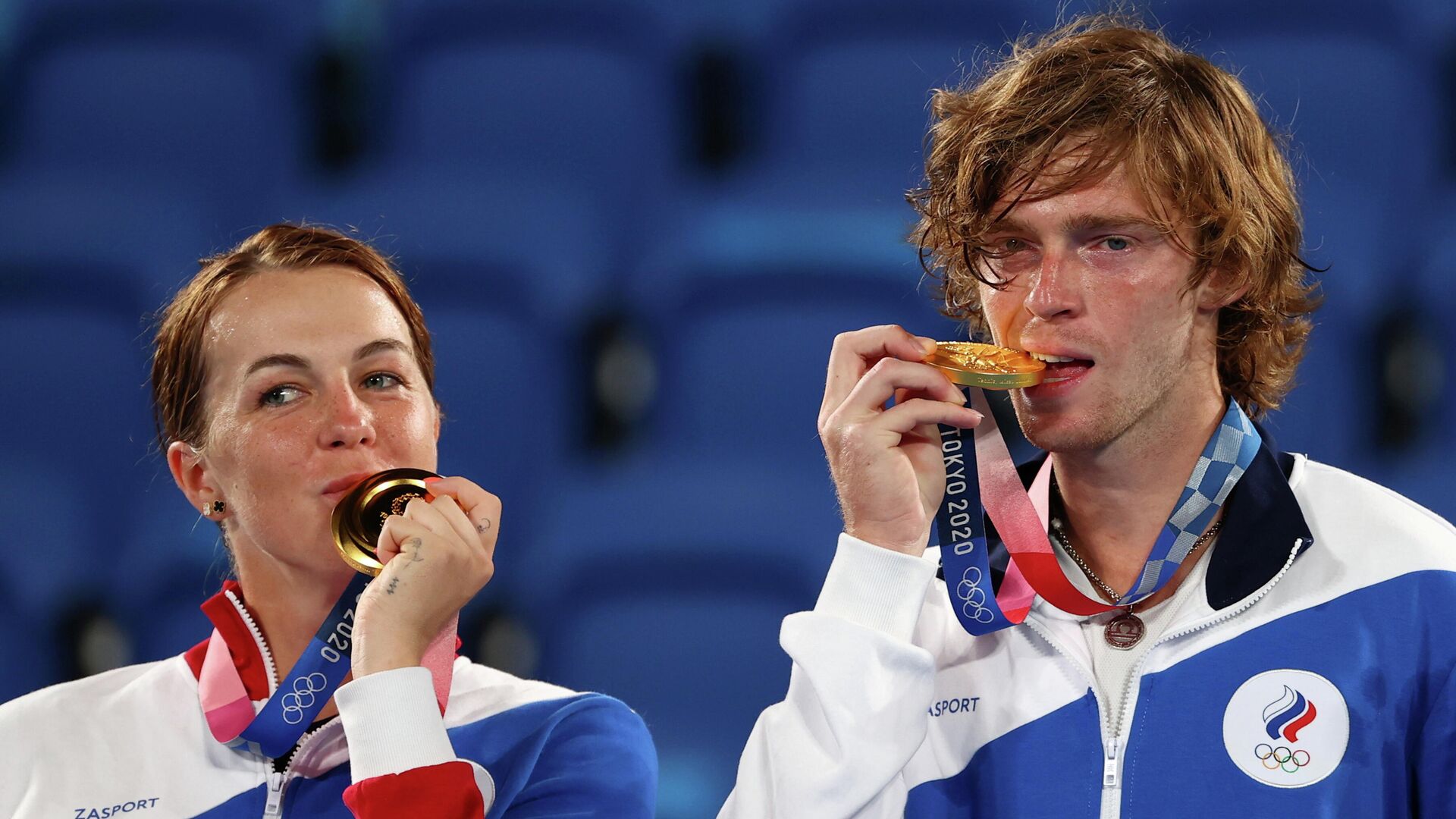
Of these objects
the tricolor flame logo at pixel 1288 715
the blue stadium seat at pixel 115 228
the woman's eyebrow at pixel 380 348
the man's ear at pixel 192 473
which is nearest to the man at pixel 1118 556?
the tricolor flame logo at pixel 1288 715

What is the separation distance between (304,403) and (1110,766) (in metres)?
1.17

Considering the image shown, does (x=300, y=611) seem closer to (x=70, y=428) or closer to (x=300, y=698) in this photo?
(x=300, y=698)

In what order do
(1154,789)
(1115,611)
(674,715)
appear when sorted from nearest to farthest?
(1154,789) < (1115,611) < (674,715)

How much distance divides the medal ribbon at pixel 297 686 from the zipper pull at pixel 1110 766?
2.69ft

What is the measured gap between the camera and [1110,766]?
178 cm

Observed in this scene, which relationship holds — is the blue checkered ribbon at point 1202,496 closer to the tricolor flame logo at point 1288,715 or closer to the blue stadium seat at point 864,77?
the tricolor flame logo at point 1288,715

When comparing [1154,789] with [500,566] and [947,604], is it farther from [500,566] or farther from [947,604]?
[500,566]

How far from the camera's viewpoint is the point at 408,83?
12.3ft

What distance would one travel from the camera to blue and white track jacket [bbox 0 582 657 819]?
2.04 meters

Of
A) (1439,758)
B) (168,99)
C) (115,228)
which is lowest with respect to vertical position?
(1439,758)

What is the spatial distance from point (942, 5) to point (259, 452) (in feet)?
6.76

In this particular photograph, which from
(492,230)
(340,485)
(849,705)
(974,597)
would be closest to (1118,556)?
(974,597)

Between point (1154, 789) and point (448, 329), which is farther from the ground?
point (448, 329)

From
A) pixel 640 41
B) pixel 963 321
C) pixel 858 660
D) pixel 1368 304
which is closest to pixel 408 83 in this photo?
pixel 640 41
